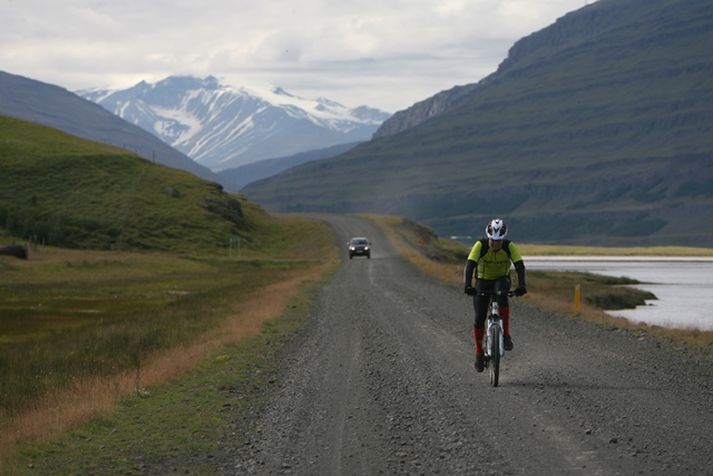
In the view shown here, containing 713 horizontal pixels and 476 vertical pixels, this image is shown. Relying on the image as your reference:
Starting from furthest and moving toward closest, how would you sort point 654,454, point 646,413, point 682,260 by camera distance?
point 682,260 → point 646,413 → point 654,454

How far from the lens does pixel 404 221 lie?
163m

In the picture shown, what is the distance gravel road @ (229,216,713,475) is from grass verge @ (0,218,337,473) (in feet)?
9.13

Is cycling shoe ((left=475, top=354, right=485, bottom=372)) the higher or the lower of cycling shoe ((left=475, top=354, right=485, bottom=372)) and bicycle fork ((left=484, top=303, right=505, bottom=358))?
the lower

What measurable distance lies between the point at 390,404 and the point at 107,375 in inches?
367

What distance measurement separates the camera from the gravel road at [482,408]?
1309 centimetres

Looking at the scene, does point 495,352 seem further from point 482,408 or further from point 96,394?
point 96,394

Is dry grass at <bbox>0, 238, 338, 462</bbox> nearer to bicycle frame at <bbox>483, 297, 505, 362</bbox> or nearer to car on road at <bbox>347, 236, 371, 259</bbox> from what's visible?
bicycle frame at <bbox>483, 297, 505, 362</bbox>

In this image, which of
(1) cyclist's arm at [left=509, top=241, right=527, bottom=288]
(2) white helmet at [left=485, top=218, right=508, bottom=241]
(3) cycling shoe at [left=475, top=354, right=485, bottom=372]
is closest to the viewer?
(2) white helmet at [left=485, top=218, right=508, bottom=241]

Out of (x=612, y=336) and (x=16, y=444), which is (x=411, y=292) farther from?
(x=16, y=444)

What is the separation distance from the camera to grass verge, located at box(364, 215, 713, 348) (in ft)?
116

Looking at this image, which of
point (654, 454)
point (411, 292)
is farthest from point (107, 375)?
point (411, 292)

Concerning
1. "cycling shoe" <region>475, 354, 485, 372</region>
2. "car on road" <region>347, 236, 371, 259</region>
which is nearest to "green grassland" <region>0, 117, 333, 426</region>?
"car on road" <region>347, 236, 371, 259</region>

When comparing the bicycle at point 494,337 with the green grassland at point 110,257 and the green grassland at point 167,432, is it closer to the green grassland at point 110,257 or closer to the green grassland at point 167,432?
the green grassland at point 167,432

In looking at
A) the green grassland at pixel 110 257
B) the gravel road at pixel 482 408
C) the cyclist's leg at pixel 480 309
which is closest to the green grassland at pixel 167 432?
the gravel road at pixel 482 408
